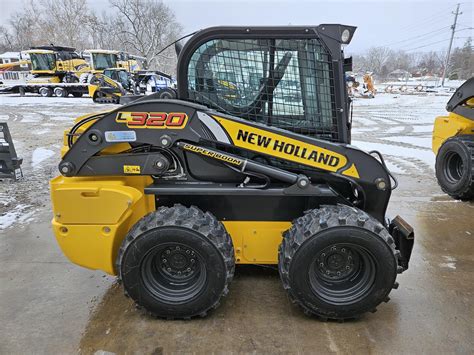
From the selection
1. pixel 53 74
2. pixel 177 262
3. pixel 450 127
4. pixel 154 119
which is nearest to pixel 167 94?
pixel 154 119

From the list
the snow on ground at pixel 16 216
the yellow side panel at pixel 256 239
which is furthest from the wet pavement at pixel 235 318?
the snow on ground at pixel 16 216

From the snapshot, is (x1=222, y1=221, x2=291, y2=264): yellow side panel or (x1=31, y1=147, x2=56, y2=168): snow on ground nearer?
(x1=222, y1=221, x2=291, y2=264): yellow side panel

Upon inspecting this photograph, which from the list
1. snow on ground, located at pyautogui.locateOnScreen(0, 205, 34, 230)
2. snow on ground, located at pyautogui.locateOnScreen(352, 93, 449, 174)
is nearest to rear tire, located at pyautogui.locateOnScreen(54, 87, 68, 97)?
snow on ground, located at pyautogui.locateOnScreen(352, 93, 449, 174)

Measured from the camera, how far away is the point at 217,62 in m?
2.97

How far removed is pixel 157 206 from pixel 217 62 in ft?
4.17

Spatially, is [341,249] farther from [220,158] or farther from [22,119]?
[22,119]

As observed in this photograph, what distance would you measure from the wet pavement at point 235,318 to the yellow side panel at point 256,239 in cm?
35

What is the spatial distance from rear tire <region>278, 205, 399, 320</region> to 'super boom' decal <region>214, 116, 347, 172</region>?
0.37 m

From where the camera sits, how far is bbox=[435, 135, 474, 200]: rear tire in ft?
18.4

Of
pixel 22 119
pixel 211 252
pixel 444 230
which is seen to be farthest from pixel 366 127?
pixel 22 119

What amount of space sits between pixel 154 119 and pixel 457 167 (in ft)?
17.5

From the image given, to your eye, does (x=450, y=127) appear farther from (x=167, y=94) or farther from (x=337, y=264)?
(x=167, y=94)

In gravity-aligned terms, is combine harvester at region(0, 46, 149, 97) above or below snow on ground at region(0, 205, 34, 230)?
above

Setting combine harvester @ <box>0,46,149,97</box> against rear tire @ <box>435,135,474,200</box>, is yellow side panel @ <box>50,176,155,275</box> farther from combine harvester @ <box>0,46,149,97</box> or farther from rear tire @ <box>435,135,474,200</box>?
combine harvester @ <box>0,46,149,97</box>
